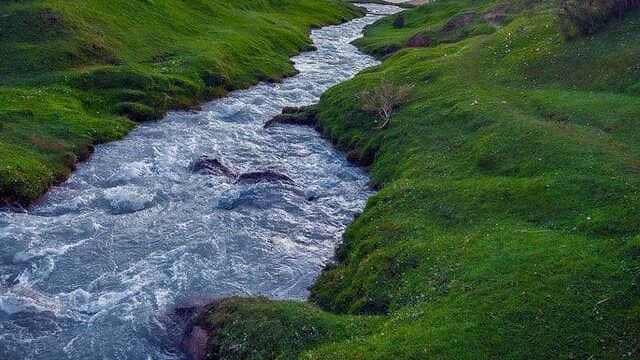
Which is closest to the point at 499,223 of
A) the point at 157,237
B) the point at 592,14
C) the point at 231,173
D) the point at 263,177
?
the point at 157,237

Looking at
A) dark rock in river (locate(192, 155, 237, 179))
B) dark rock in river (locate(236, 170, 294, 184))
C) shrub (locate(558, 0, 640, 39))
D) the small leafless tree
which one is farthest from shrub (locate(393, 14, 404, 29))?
dark rock in river (locate(236, 170, 294, 184))

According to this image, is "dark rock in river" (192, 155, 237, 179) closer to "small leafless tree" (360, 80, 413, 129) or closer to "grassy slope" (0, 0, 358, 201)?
"grassy slope" (0, 0, 358, 201)

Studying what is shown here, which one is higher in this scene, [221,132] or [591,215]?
[591,215]

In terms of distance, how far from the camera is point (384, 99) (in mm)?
51031

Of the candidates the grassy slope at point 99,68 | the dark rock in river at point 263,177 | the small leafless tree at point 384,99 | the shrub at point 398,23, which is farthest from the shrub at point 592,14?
the shrub at point 398,23

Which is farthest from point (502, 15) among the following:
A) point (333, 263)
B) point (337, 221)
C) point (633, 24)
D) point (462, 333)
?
point (462, 333)

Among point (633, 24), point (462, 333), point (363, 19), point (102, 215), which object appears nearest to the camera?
point (462, 333)

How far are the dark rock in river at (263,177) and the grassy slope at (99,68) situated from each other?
11801 mm

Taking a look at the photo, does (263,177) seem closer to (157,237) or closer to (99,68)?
(157,237)

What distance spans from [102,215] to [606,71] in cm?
3392

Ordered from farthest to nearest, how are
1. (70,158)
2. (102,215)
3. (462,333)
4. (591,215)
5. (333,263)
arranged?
(70,158), (102,215), (333,263), (591,215), (462,333)

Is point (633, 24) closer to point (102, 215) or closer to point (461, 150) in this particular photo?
point (461, 150)

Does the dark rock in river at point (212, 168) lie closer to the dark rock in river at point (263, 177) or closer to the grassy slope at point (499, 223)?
the dark rock in river at point (263, 177)

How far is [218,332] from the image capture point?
25.9 metres
